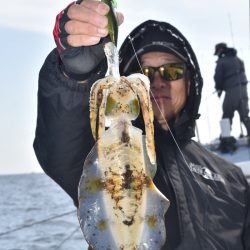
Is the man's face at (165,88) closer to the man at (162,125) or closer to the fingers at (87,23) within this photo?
the man at (162,125)

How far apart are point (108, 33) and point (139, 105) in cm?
31

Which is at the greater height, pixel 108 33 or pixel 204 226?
pixel 108 33

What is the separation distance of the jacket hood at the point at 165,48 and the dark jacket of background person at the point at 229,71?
597cm

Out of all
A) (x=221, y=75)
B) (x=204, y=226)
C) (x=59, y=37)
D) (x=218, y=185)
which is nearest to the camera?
(x=59, y=37)

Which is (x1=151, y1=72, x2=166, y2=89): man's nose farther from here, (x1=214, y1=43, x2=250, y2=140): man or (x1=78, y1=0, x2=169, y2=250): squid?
(x1=214, y1=43, x2=250, y2=140): man

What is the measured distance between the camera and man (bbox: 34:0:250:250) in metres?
2.34

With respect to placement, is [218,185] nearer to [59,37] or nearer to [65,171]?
[65,171]

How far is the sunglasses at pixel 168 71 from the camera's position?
391 cm

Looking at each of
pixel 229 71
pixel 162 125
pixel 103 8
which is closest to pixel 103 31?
pixel 103 8

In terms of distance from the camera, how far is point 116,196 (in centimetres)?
199

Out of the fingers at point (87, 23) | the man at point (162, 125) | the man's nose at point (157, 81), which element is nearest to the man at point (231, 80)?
the man at point (162, 125)

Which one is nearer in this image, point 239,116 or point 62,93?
point 62,93

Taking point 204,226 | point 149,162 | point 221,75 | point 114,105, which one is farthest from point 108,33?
point 221,75

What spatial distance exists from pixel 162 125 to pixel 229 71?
635cm
